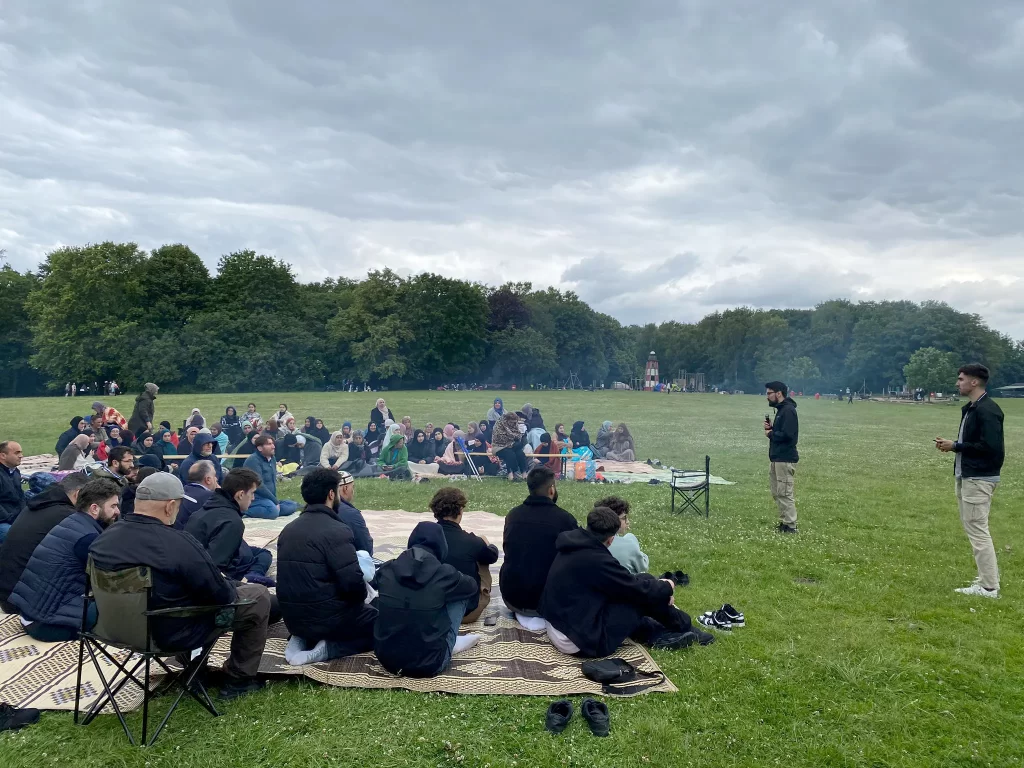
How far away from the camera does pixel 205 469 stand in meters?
8.12

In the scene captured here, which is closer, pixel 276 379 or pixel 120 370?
pixel 120 370

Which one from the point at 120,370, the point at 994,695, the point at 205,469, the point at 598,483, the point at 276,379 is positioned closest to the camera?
the point at 994,695

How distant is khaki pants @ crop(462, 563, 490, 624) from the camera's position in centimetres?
662

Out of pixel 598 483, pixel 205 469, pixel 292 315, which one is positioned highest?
pixel 292 315

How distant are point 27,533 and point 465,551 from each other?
4001 mm

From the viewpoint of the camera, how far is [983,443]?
24.6 ft

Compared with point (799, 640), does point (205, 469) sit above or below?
above

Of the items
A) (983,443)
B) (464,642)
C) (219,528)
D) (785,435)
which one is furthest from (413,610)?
(785,435)

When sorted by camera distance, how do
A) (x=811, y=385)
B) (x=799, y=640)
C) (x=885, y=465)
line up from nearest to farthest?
(x=799, y=640), (x=885, y=465), (x=811, y=385)

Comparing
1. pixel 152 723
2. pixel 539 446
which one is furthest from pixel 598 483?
pixel 152 723

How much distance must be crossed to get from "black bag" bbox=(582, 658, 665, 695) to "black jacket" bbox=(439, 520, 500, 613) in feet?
4.29

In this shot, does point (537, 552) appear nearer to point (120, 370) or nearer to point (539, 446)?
point (539, 446)

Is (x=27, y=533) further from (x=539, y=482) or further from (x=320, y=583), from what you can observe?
(x=539, y=482)

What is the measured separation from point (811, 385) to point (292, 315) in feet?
229
